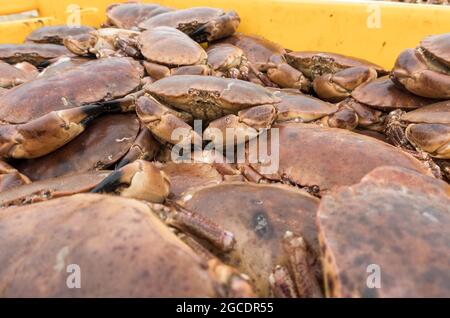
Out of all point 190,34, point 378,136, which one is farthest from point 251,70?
point 378,136

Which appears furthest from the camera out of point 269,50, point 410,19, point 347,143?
point 269,50

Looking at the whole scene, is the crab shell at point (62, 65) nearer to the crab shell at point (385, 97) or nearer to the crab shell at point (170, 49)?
the crab shell at point (170, 49)

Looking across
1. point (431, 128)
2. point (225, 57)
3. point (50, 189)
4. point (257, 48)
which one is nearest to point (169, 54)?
point (225, 57)

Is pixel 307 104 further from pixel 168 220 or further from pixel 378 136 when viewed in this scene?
pixel 168 220

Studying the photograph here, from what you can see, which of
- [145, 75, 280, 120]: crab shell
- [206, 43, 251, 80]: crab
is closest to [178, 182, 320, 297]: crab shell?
[145, 75, 280, 120]: crab shell

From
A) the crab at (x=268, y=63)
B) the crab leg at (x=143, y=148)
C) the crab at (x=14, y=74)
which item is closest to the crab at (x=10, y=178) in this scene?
the crab leg at (x=143, y=148)

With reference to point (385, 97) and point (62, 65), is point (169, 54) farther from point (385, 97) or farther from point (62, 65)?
point (385, 97)
